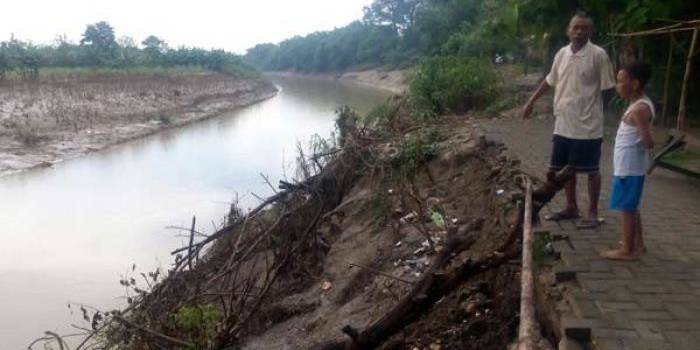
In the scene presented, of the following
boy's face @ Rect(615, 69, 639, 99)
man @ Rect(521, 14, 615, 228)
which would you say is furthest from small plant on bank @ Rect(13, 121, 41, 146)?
boy's face @ Rect(615, 69, 639, 99)

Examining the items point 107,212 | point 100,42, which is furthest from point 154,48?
point 107,212

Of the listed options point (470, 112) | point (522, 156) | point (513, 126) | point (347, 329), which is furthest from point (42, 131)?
point (347, 329)

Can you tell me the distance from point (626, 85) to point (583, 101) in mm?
621

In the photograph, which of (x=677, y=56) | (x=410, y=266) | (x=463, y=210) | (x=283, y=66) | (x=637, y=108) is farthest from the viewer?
(x=283, y=66)

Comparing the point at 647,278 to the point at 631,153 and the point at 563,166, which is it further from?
the point at 563,166

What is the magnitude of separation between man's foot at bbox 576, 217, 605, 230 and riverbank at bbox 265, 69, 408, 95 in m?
31.3

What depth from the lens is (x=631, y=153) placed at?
155 inches

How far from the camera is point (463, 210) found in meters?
6.47

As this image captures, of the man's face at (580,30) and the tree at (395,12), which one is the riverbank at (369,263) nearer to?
the man's face at (580,30)

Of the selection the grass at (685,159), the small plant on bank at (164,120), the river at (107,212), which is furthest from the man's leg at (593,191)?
the small plant on bank at (164,120)

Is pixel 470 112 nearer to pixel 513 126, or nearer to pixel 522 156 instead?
pixel 513 126

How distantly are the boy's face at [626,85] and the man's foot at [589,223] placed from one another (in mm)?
1038

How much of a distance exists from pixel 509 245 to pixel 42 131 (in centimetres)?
2076

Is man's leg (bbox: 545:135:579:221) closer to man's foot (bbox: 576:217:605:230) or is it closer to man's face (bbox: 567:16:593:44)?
man's foot (bbox: 576:217:605:230)
